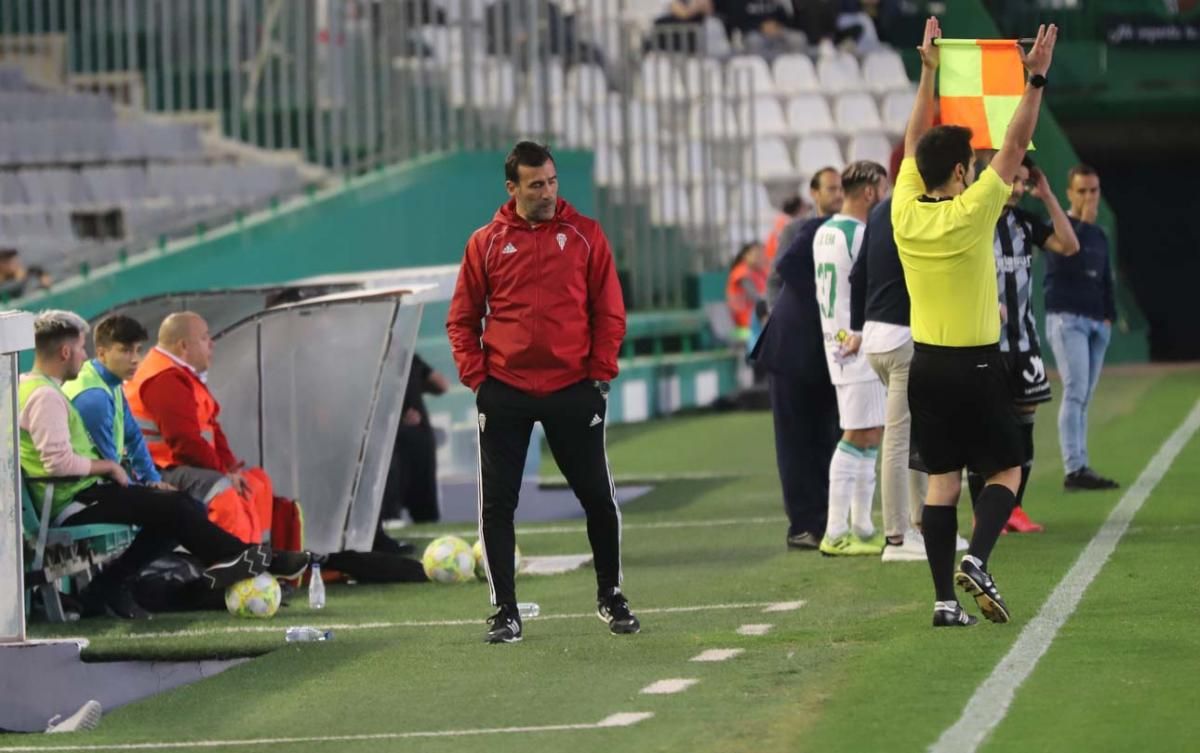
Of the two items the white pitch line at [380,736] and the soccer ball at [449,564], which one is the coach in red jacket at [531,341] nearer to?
the white pitch line at [380,736]

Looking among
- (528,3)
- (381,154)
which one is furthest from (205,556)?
(528,3)

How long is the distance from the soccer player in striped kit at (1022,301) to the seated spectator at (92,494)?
332cm

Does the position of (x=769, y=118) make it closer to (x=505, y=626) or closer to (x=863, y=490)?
(x=863, y=490)

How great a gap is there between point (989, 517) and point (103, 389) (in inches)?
165

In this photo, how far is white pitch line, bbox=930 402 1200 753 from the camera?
20.4ft

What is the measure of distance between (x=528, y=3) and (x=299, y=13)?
7.98 feet

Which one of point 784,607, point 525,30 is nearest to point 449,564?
point 784,607

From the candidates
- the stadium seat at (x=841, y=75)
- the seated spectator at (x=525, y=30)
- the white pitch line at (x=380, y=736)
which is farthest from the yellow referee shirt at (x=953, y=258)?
the stadium seat at (x=841, y=75)

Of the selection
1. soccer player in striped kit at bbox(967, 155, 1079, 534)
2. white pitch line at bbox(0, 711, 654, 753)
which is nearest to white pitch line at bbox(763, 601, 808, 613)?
soccer player in striped kit at bbox(967, 155, 1079, 534)

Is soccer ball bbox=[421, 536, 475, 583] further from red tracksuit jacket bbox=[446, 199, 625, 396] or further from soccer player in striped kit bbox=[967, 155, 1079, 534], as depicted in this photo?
red tracksuit jacket bbox=[446, 199, 625, 396]

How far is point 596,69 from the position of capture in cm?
2283

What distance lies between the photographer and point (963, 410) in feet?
26.5

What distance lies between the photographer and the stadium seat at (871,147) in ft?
87.1

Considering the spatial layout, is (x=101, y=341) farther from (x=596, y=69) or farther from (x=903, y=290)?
(x=596, y=69)
